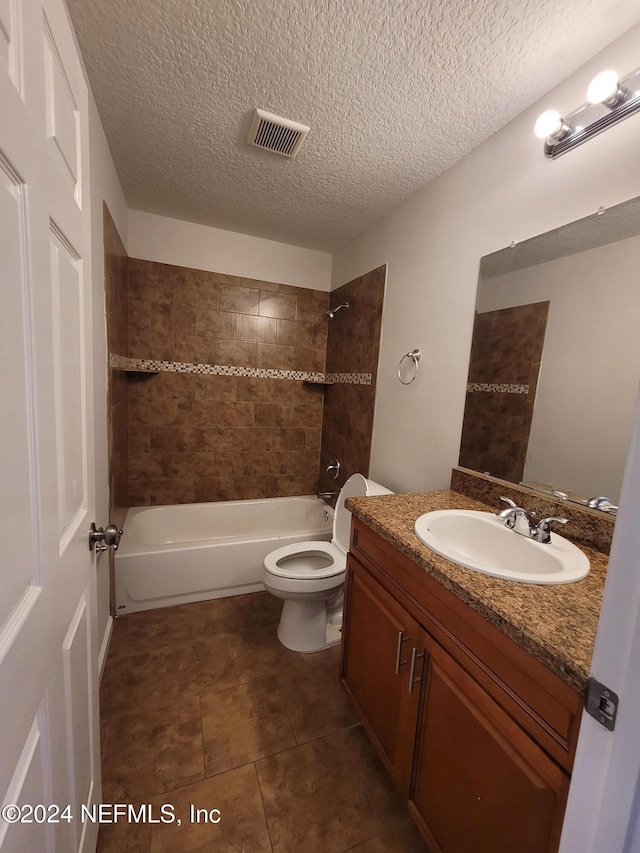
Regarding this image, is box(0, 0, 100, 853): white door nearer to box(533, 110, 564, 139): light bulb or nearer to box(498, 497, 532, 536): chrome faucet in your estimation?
box(498, 497, 532, 536): chrome faucet

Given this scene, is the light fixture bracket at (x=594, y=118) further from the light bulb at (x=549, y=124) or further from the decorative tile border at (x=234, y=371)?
the decorative tile border at (x=234, y=371)

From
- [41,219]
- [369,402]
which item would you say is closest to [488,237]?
[369,402]

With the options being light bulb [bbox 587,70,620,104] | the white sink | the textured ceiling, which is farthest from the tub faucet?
light bulb [bbox 587,70,620,104]

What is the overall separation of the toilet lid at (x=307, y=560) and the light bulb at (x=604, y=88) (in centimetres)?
195

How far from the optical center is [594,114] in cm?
104

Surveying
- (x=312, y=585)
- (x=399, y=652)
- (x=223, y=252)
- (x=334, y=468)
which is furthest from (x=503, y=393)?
(x=223, y=252)

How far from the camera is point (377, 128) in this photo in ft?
4.75

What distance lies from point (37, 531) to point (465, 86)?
1.83m

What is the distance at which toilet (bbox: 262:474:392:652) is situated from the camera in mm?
1704

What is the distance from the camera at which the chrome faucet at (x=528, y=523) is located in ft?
3.49

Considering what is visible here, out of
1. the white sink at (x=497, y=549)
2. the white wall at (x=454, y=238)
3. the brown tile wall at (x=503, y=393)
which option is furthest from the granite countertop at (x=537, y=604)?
the white wall at (x=454, y=238)

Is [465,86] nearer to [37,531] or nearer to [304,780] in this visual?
[37,531]

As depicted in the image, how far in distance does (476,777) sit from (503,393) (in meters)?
1.19

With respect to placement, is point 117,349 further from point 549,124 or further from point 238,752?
point 549,124
